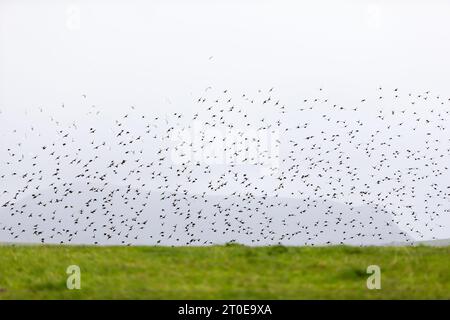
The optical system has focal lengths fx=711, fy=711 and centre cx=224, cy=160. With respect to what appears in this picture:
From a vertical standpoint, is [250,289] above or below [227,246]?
below

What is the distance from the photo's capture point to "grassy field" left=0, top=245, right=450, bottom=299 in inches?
874

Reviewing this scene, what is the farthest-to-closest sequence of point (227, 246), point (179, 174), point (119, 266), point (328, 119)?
point (179, 174)
point (328, 119)
point (227, 246)
point (119, 266)

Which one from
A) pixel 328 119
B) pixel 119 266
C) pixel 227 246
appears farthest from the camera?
pixel 328 119

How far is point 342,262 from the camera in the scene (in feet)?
85.1

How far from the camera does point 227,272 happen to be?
24.8m

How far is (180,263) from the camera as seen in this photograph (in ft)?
85.7

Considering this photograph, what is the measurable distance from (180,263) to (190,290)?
12.8ft

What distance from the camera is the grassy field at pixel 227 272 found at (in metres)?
22.2
